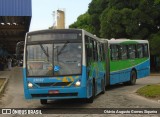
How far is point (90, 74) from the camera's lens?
16.3m

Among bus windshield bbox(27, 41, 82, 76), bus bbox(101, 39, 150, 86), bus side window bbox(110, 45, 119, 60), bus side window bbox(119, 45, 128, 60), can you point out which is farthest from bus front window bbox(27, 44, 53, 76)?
bus side window bbox(119, 45, 128, 60)

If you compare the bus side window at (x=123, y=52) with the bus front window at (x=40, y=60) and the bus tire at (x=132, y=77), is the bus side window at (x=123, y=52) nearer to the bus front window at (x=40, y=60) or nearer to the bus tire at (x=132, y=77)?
the bus tire at (x=132, y=77)

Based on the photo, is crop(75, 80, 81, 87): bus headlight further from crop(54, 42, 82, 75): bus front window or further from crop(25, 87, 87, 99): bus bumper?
crop(54, 42, 82, 75): bus front window

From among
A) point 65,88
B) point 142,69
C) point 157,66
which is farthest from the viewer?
point 157,66

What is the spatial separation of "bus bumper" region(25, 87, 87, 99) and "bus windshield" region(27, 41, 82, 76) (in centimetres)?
55

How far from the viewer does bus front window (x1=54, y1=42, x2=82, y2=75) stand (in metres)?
15.2

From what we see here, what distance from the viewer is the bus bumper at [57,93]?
49.2ft

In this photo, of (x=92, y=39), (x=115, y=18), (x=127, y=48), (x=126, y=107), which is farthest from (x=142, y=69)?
(x=115, y=18)

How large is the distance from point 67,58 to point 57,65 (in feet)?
1.38

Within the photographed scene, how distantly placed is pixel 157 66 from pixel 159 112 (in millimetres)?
35594

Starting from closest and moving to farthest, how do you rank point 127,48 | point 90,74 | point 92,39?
point 90,74 < point 92,39 < point 127,48

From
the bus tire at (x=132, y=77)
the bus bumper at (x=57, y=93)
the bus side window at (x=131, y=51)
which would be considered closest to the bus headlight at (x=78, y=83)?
the bus bumper at (x=57, y=93)

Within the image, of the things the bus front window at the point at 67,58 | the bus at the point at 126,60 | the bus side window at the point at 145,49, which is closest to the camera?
the bus front window at the point at 67,58

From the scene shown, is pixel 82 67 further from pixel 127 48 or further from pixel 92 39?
pixel 127 48
